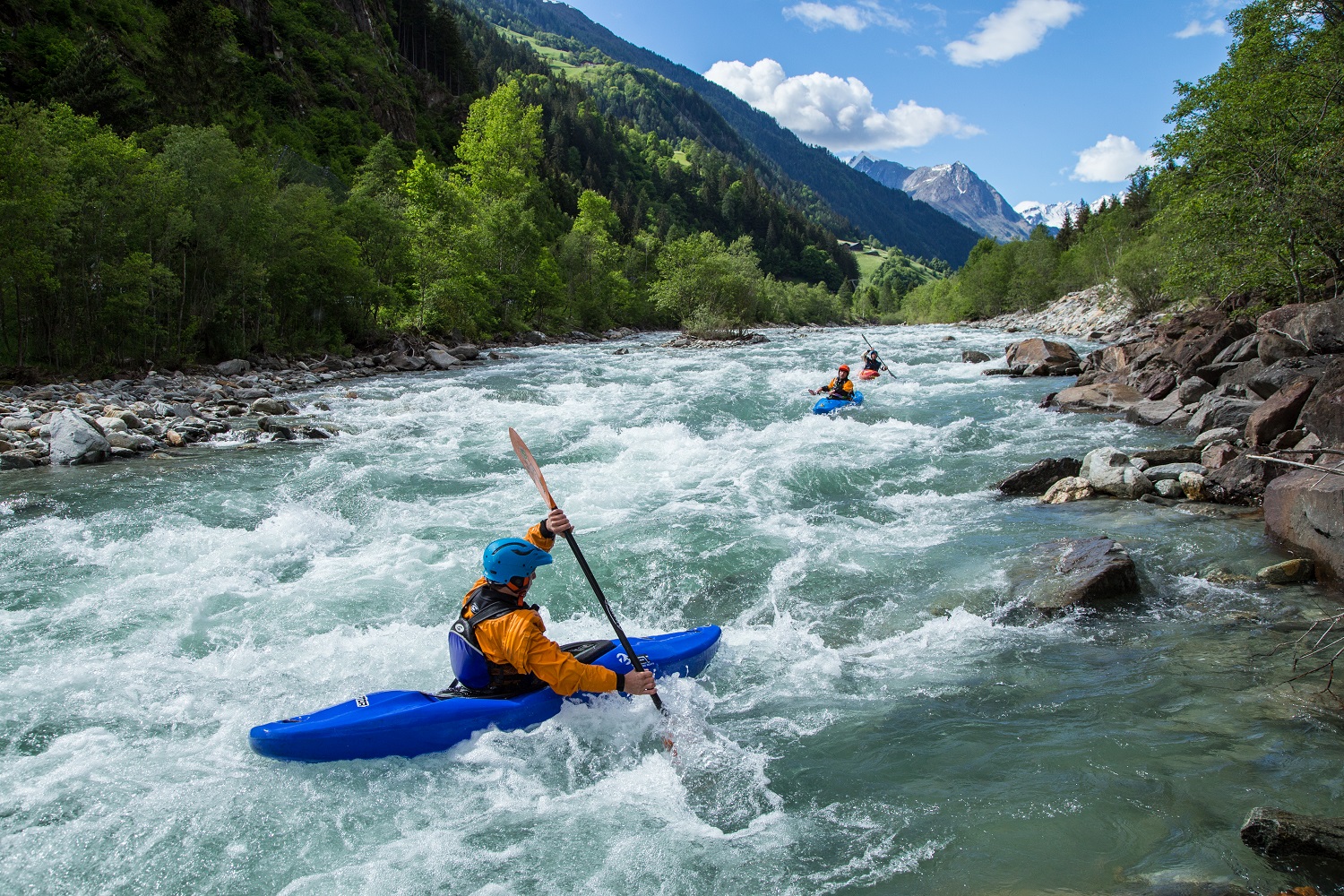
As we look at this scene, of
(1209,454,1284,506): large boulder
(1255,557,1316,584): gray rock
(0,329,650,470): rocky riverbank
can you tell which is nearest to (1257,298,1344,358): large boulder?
(1209,454,1284,506): large boulder

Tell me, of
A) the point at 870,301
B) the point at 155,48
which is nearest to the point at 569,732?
the point at 155,48

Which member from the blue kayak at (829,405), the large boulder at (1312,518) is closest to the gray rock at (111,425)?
the blue kayak at (829,405)

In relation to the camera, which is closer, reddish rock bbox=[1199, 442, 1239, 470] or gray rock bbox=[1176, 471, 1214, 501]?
gray rock bbox=[1176, 471, 1214, 501]

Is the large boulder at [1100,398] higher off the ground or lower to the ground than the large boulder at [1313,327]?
lower

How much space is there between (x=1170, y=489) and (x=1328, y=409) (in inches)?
79.3

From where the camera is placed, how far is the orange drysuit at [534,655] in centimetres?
446

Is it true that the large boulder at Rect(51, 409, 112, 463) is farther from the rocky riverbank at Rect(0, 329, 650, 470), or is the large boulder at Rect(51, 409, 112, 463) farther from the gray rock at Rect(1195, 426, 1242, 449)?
the gray rock at Rect(1195, 426, 1242, 449)

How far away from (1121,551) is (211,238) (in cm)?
2034

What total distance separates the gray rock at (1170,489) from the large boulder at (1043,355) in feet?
45.9

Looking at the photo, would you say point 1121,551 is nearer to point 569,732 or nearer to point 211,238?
point 569,732

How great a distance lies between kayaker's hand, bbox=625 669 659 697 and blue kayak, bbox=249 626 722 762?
45 centimetres

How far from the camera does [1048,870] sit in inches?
131

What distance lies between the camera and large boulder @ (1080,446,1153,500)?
905cm

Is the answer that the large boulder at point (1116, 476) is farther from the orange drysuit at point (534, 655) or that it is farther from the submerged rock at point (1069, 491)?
the orange drysuit at point (534, 655)
